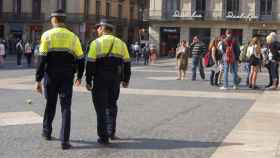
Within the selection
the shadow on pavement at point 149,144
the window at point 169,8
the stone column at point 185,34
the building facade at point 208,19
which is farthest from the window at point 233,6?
the shadow on pavement at point 149,144

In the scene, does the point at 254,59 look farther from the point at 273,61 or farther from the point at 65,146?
the point at 65,146

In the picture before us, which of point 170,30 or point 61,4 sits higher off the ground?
point 61,4

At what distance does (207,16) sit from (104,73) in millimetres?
56116

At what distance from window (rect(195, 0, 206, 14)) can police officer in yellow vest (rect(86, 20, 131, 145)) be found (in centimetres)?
5634

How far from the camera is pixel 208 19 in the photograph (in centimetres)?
6344

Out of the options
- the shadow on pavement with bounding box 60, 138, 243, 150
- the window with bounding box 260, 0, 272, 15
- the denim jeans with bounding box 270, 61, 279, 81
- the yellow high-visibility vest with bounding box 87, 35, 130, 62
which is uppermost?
the window with bounding box 260, 0, 272, 15

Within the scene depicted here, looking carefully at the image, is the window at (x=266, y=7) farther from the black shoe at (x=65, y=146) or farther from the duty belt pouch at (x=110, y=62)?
the black shoe at (x=65, y=146)

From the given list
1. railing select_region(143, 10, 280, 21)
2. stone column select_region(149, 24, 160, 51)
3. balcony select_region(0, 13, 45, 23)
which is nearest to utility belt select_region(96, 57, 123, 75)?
railing select_region(143, 10, 280, 21)

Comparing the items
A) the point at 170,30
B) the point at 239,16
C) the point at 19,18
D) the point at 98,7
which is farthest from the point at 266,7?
the point at 19,18

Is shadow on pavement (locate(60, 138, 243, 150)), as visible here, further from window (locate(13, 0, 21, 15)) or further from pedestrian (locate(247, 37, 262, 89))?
window (locate(13, 0, 21, 15))

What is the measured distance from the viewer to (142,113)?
11.6 metres

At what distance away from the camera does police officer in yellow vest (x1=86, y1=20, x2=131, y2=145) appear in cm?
820

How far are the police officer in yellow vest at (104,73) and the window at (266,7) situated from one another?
5581cm

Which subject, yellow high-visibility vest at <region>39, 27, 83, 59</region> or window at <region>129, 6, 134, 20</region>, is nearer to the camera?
yellow high-visibility vest at <region>39, 27, 83, 59</region>
